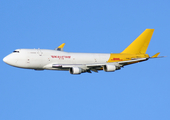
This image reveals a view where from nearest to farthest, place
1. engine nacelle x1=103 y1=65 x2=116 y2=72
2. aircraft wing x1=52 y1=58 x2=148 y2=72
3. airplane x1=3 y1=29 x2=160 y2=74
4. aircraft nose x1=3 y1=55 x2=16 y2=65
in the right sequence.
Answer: aircraft nose x1=3 y1=55 x2=16 y2=65
airplane x1=3 y1=29 x2=160 y2=74
aircraft wing x1=52 y1=58 x2=148 y2=72
engine nacelle x1=103 y1=65 x2=116 y2=72

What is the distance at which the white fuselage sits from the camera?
6875cm

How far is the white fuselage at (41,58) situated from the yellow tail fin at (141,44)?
399 inches

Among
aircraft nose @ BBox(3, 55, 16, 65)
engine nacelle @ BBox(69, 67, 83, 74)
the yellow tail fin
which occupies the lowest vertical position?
engine nacelle @ BBox(69, 67, 83, 74)

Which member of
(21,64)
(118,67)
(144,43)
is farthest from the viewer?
(144,43)

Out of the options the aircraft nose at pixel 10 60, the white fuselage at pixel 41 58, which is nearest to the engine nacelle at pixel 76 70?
the white fuselage at pixel 41 58

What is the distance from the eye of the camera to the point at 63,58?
7144 cm

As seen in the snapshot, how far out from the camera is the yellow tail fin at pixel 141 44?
78625mm

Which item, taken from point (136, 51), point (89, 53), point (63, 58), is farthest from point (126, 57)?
point (63, 58)

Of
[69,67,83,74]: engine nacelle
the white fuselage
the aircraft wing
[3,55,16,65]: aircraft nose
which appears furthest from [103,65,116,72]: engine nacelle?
[3,55,16,65]: aircraft nose

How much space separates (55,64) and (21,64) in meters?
6.19

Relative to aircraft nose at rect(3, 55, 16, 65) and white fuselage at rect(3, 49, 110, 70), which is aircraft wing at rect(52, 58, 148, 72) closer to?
white fuselage at rect(3, 49, 110, 70)

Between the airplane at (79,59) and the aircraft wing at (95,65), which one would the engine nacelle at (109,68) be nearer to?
the airplane at (79,59)

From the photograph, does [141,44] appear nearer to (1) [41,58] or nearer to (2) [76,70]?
(2) [76,70]

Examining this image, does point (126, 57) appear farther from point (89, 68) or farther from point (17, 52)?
point (17, 52)
